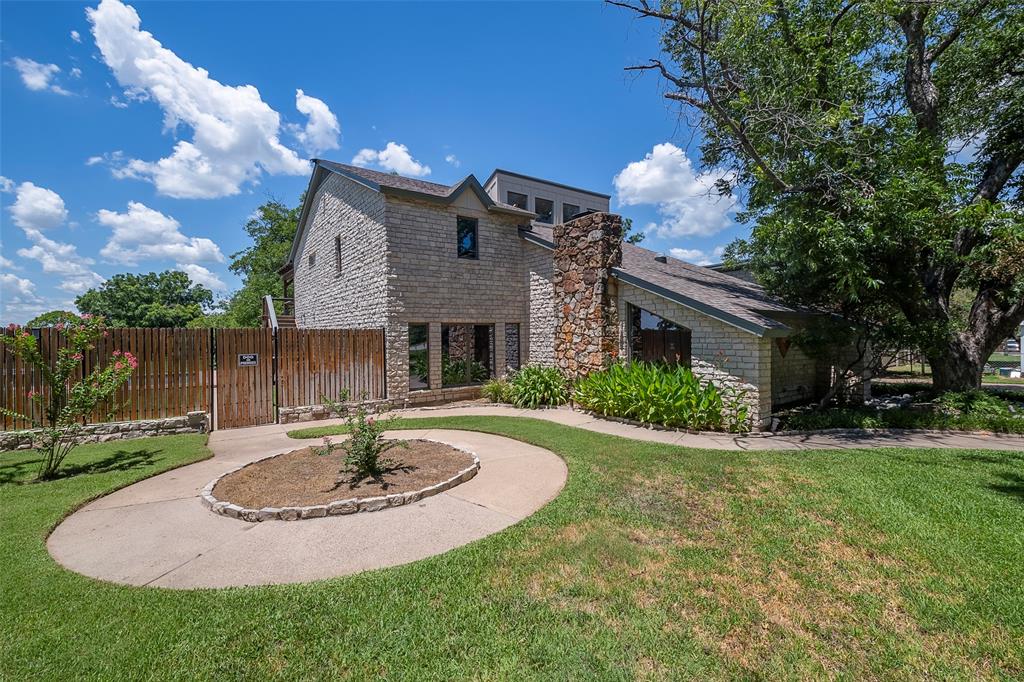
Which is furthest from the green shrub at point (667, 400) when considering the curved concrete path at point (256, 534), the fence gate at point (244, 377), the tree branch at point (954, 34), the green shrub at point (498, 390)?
the tree branch at point (954, 34)

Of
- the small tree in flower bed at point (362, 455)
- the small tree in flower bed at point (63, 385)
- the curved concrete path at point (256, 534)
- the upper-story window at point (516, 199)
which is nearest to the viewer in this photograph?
the curved concrete path at point (256, 534)

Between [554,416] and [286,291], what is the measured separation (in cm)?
1842

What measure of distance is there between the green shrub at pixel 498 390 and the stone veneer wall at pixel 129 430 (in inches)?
269

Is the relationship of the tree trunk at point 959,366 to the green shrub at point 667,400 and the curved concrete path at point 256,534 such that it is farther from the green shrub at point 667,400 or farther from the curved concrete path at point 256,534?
the curved concrete path at point 256,534

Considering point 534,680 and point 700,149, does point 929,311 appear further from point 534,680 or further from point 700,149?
point 534,680

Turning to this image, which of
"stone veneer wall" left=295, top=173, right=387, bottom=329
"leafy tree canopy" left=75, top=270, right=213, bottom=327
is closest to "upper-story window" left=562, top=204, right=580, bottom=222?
"stone veneer wall" left=295, top=173, right=387, bottom=329

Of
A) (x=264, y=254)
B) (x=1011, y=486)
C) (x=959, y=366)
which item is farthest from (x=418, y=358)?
(x=264, y=254)

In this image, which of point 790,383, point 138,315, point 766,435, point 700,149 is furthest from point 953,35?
point 138,315

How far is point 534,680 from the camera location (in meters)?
2.31

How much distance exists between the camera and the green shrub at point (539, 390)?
37.6 ft

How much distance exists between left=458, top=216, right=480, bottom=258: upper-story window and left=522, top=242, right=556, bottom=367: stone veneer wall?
1.72 m

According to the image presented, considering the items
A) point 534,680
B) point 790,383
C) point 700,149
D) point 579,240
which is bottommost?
point 534,680

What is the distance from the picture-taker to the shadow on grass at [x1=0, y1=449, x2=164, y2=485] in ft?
19.4

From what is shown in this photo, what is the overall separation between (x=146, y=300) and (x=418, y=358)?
44695 mm
